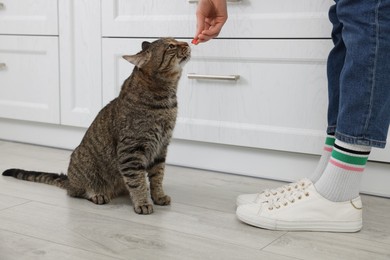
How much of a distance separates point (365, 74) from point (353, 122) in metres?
0.11

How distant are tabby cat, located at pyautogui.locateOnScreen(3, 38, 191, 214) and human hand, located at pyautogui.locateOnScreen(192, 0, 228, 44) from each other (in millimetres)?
61

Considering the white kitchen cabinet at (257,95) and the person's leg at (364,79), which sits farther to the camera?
the white kitchen cabinet at (257,95)

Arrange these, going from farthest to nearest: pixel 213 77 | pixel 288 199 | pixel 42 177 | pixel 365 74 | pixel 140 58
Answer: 1. pixel 213 77
2. pixel 42 177
3. pixel 140 58
4. pixel 288 199
5. pixel 365 74

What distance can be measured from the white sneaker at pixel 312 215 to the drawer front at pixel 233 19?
2.03 feet

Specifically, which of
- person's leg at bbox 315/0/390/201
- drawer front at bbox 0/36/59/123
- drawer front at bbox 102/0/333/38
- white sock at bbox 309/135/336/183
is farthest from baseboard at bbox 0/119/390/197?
person's leg at bbox 315/0/390/201

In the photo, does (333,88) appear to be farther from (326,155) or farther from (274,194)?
(274,194)

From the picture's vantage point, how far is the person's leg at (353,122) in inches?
46.3

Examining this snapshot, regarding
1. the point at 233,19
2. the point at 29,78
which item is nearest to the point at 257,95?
the point at 233,19

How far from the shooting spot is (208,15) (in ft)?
5.14

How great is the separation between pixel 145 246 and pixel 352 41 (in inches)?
26.6

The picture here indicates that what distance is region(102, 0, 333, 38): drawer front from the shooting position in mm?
1744

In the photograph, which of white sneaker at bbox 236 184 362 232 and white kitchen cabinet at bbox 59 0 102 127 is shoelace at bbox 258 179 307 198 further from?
white kitchen cabinet at bbox 59 0 102 127

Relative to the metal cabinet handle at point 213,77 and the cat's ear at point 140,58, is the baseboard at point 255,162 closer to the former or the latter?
the metal cabinet handle at point 213,77

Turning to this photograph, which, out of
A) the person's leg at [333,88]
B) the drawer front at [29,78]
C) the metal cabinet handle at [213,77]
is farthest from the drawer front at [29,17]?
the person's leg at [333,88]
